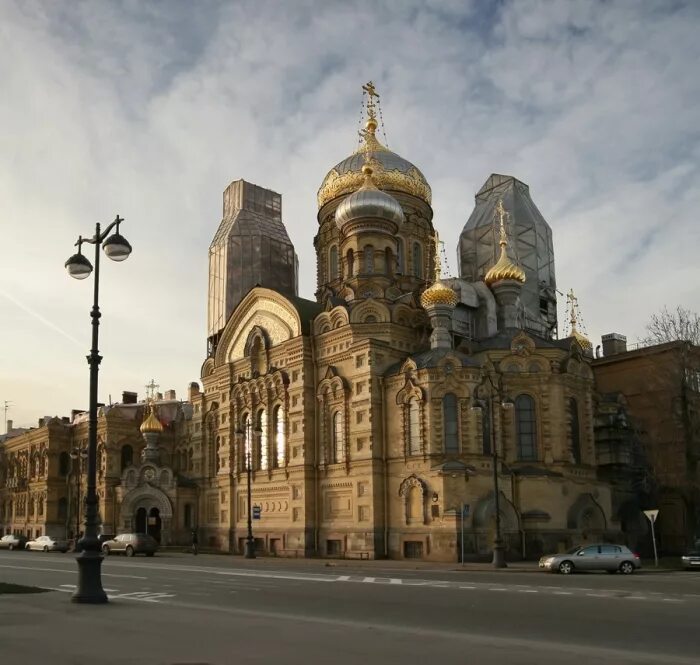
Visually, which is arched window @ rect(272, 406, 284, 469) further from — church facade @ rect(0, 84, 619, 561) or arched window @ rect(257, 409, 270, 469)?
arched window @ rect(257, 409, 270, 469)

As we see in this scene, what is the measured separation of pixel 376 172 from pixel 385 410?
18.9 m

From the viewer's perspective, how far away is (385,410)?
4197cm

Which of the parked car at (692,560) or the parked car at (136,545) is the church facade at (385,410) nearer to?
the parked car at (136,545)

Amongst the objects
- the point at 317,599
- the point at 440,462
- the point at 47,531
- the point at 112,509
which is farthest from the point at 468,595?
the point at 47,531

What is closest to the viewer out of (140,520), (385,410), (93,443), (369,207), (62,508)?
(93,443)

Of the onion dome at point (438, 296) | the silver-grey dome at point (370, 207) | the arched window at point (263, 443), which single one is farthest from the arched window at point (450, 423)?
the silver-grey dome at point (370, 207)

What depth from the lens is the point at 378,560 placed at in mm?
39156

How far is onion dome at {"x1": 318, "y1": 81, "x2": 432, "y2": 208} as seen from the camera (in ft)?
178

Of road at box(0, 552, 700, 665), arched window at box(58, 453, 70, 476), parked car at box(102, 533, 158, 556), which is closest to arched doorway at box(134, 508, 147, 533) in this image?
parked car at box(102, 533, 158, 556)

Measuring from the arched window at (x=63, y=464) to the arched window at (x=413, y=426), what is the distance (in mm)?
40434

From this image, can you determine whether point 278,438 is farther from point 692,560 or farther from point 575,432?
point 692,560

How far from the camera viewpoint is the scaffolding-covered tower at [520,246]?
56625 mm

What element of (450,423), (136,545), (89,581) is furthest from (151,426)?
(89,581)

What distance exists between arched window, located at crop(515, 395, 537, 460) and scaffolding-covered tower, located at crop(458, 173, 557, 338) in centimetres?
1359
